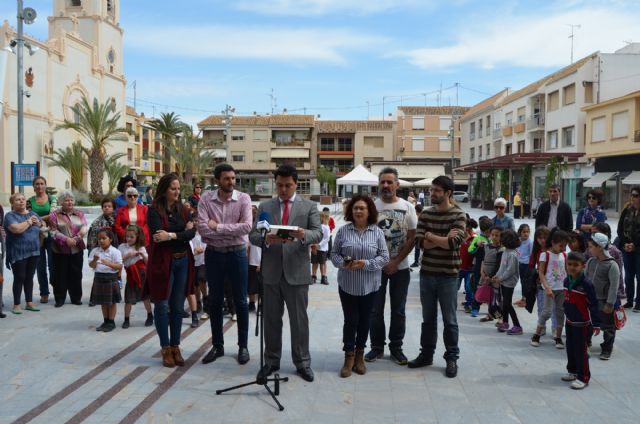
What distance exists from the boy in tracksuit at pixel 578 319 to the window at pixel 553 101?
37595 mm

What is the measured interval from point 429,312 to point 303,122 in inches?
2493

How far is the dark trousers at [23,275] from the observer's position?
7203 millimetres

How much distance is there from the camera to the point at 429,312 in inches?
206

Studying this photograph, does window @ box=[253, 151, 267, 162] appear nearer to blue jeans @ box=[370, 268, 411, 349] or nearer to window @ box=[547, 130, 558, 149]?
window @ box=[547, 130, 558, 149]

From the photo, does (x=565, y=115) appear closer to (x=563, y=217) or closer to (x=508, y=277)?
(x=563, y=217)

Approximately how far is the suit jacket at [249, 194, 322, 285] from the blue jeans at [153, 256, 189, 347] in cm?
80

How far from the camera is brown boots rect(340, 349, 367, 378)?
4.91 metres

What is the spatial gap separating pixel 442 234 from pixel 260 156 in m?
63.1

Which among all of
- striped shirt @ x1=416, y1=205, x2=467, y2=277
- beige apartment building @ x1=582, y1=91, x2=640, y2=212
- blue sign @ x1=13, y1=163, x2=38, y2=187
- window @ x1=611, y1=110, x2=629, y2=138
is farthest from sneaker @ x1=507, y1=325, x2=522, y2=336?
window @ x1=611, y1=110, x2=629, y2=138

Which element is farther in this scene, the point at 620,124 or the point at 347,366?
the point at 620,124

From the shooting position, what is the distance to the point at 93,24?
4191cm

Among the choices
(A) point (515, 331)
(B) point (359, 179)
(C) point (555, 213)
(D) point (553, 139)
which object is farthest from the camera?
(D) point (553, 139)

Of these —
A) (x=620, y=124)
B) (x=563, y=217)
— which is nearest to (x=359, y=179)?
(x=620, y=124)

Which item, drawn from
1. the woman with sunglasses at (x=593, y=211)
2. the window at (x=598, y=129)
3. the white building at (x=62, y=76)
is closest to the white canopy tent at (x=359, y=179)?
the window at (x=598, y=129)
